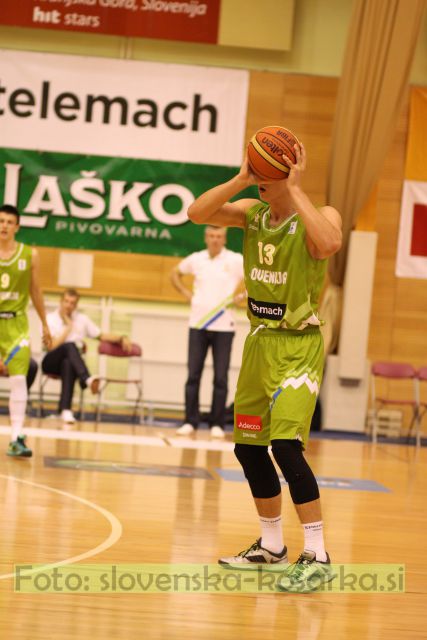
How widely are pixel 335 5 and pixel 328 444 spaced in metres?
6.17

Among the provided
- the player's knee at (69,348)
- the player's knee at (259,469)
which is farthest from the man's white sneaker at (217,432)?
the player's knee at (259,469)

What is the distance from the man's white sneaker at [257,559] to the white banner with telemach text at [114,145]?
8717mm

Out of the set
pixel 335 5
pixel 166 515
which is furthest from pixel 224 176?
pixel 166 515

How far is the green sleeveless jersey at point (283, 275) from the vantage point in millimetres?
4465

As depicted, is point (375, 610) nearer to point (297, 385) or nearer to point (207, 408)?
point (297, 385)

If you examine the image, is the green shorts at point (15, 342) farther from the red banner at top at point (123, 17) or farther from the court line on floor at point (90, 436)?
the red banner at top at point (123, 17)

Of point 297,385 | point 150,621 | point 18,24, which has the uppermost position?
point 18,24

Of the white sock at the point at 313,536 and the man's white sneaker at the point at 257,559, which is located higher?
the white sock at the point at 313,536

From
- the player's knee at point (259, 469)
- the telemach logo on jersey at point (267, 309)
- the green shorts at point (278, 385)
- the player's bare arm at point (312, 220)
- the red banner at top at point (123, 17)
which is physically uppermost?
the red banner at top at point (123, 17)

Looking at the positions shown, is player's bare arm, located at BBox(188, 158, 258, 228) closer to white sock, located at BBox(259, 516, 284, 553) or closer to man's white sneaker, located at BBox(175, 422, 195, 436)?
white sock, located at BBox(259, 516, 284, 553)

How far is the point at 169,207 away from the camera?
13.5 meters

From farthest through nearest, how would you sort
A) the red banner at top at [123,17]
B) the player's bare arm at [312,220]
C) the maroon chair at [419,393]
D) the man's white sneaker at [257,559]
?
the red banner at top at [123,17] < the maroon chair at [419,393] < the man's white sneaker at [257,559] < the player's bare arm at [312,220]

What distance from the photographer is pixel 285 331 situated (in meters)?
4.57

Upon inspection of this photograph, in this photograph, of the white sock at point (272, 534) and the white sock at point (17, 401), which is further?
the white sock at point (17, 401)
